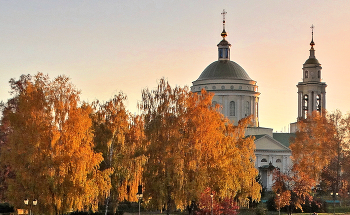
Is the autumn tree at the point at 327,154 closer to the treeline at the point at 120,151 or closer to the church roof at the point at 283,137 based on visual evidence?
the treeline at the point at 120,151

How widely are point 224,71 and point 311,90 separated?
13728mm

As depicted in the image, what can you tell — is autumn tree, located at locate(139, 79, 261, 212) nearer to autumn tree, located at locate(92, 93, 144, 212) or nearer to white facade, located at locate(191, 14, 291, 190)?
autumn tree, located at locate(92, 93, 144, 212)

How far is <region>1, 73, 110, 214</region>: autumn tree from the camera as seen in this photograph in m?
41.8

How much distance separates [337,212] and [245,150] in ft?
43.8

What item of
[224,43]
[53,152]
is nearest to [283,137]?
[224,43]

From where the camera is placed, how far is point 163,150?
4491 centimetres

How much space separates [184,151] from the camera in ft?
147

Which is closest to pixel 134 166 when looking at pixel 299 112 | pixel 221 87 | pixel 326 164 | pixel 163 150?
pixel 163 150

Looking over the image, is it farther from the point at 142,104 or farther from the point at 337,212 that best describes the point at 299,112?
the point at 142,104

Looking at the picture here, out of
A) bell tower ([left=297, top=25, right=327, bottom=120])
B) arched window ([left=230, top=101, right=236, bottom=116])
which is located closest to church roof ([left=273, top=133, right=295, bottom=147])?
bell tower ([left=297, top=25, right=327, bottom=120])

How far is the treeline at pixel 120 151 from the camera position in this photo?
4203cm

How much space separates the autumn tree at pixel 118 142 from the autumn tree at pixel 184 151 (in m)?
1.91

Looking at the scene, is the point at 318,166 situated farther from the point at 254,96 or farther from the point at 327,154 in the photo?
the point at 254,96

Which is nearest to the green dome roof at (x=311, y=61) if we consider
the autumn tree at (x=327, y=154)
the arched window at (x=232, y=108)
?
the arched window at (x=232, y=108)
